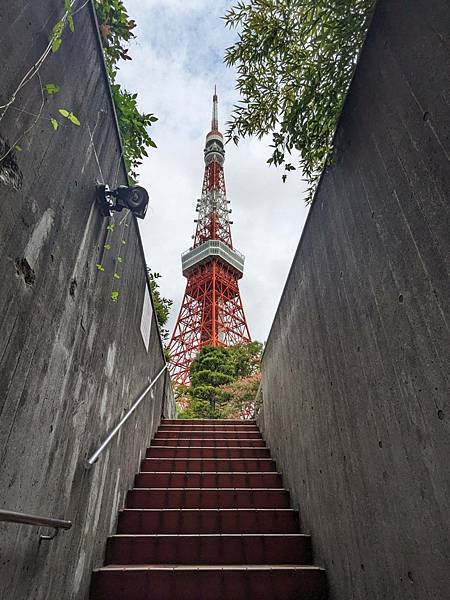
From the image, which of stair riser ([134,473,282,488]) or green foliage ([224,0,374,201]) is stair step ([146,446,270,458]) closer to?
stair riser ([134,473,282,488])

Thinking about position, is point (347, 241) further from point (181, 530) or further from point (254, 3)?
point (181, 530)

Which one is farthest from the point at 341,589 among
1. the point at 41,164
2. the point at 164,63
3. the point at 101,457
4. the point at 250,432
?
the point at 164,63

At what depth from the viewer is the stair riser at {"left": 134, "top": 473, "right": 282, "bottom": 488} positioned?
263 centimetres

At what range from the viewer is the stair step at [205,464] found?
291 centimetres

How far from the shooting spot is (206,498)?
2.39m

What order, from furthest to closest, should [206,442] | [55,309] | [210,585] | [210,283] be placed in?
[210,283] < [206,442] < [210,585] < [55,309]

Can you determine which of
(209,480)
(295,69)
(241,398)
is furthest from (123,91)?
(241,398)

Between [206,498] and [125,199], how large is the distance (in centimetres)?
218

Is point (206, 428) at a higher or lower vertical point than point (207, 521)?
higher

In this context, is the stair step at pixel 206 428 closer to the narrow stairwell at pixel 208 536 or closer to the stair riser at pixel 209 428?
the stair riser at pixel 209 428

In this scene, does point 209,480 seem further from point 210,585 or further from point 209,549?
point 210,585

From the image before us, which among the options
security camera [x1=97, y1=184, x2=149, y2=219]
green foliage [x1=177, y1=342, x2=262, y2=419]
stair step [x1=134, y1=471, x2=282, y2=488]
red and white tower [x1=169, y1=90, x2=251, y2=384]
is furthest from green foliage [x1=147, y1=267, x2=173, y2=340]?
red and white tower [x1=169, y1=90, x2=251, y2=384]

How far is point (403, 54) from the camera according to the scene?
3.24 feet

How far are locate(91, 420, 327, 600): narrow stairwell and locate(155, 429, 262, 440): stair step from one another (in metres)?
0.54
